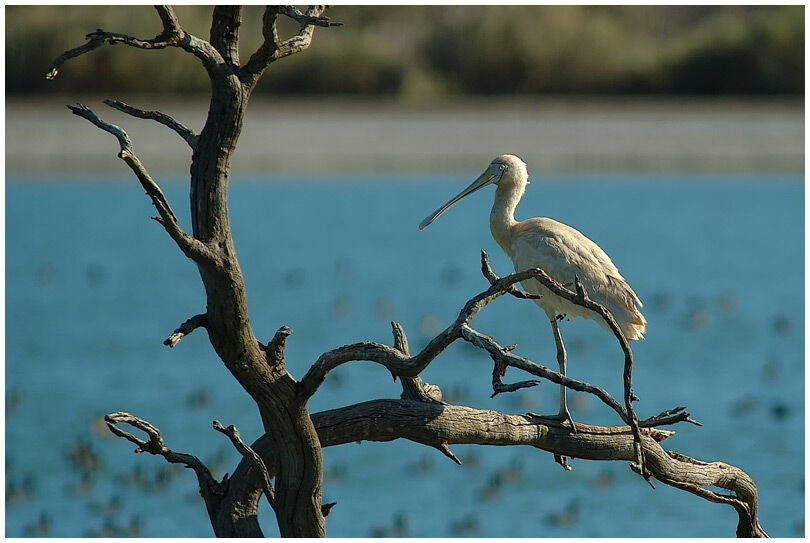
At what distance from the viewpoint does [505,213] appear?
6395mm

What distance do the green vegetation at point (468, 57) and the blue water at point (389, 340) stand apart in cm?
539

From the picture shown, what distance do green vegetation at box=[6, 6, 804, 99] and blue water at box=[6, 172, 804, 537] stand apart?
539 cm

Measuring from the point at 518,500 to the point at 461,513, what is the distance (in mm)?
506

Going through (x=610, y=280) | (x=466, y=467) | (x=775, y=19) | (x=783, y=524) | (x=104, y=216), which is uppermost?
(x=775, y=19)

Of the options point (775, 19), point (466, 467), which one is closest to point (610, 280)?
point (466, 467)

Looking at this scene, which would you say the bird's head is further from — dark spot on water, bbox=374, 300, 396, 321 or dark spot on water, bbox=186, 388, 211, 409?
dark spot on water, bbox=374, 300, 396, 321

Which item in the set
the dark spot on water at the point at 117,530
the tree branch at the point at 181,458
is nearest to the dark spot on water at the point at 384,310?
the dark spot on water at the point at 117,530

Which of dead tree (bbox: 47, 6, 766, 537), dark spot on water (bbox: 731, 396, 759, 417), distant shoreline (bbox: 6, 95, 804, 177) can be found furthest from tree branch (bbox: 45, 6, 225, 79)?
distant shoreline (bbox: 6, 95, 804, 177)

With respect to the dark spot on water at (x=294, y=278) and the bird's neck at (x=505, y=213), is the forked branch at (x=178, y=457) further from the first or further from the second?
the dark spot on water at (x=294, y=278)

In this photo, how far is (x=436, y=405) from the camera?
4.92 metres

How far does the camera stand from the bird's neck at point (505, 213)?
6.37 meters

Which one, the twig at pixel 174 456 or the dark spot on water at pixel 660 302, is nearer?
the twig at pixel 174 456

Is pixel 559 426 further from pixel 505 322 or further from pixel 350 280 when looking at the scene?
pixel 350 280

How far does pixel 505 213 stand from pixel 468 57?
2699 centimetres
